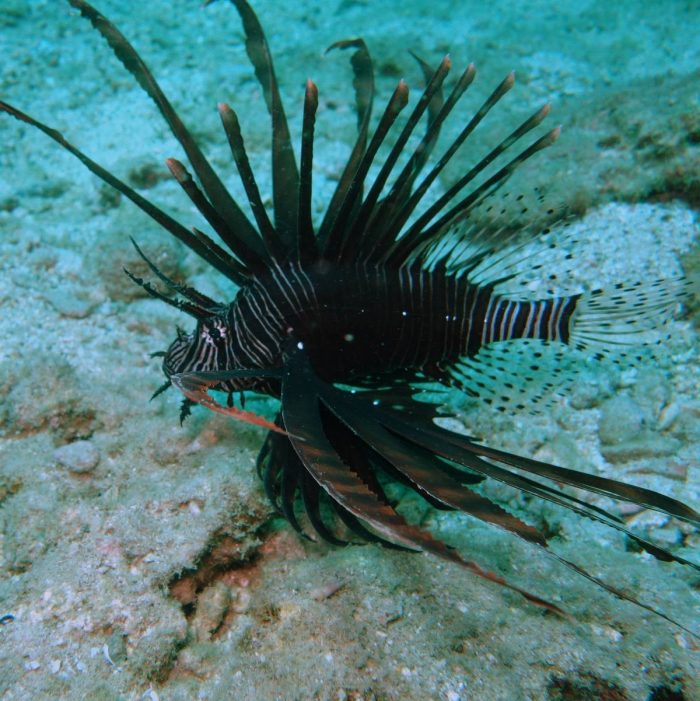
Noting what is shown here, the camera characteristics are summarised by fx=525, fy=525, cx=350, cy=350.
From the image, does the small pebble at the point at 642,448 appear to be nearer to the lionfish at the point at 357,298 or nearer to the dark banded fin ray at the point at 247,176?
the lionfish at the point at 357,298

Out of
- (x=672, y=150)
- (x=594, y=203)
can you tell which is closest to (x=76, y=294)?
(x=594, y=203)

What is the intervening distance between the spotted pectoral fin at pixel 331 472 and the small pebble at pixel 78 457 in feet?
5.15

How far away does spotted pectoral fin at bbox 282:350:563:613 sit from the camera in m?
1.35

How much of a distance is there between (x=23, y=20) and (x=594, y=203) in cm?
1048

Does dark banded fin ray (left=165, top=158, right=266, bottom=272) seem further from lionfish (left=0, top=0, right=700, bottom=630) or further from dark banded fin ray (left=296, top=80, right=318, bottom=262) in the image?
dark banded fin ray (left=296, top=80, right=318, bottom=262)

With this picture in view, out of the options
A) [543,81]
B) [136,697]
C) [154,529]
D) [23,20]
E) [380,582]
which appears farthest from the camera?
[23,20]

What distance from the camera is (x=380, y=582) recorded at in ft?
8.46

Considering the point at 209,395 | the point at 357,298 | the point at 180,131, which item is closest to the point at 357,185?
the point at 357,298

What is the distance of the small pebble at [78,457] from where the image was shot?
10.9ft

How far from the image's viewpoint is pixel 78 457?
3324mm

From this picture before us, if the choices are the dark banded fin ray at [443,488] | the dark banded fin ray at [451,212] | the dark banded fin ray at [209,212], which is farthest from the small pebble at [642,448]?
the dark banded fin ray at [209,212]

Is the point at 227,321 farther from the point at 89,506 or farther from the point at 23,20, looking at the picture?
the point at 23,20

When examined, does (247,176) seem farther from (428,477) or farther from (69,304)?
(69,304)

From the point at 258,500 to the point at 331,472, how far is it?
4.54ft
